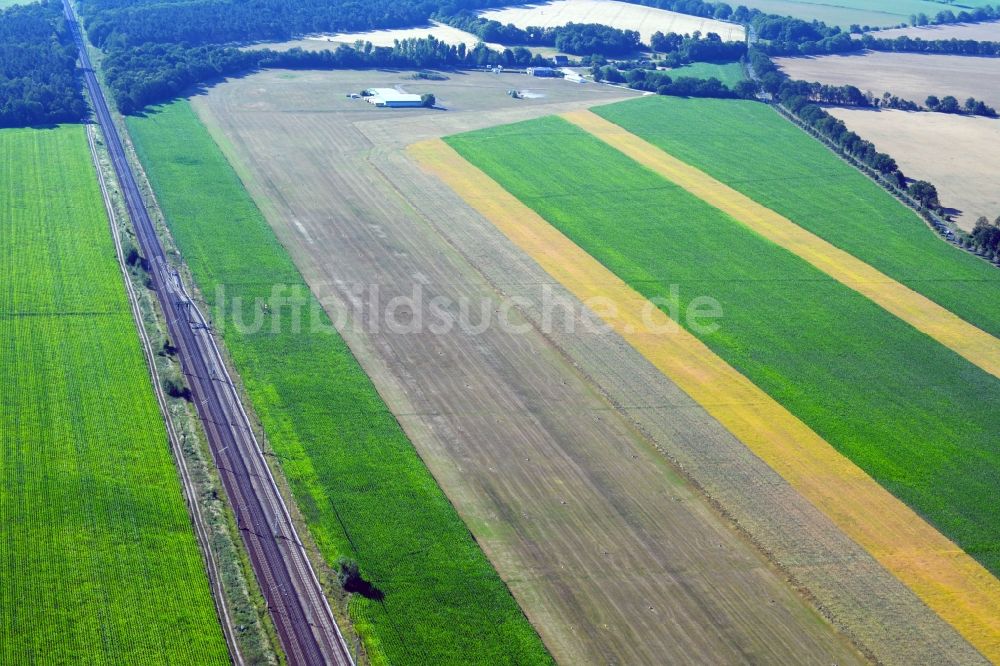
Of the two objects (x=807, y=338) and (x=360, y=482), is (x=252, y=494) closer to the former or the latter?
(x=360, y=482)

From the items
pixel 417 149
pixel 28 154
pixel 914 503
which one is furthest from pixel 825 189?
pixel 28 154

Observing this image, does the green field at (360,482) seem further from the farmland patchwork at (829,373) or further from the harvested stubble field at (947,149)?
the harvested stubble field at (947,149)

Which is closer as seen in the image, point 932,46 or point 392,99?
point 392,99

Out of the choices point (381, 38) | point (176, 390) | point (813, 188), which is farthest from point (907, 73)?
point (176, 390)

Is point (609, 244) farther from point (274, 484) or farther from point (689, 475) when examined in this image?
point (274, 484)

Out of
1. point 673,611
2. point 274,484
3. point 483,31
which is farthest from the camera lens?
point 483,31

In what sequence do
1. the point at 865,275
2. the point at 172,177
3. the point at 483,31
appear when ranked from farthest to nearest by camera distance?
the point at 483,31, the point at 172,177, the point at 865,275
